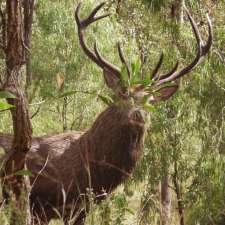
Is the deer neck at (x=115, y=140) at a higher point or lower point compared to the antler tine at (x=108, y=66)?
lower

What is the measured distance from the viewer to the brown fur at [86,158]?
7902 millimetres

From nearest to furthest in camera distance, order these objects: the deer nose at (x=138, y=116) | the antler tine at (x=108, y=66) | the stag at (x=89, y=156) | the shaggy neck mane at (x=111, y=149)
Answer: the deer nose at (x=138, y=116) → the stag at (x=89, y=156) → the shaggy neck mane at (x=111, y=149) → the antler tine at (x=108, y=66)

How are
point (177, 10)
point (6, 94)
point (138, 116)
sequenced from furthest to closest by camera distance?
point (177, 10) < point (138, 116) < point (6, 94)

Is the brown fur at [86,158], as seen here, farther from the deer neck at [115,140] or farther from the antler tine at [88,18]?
the antler tine at [88,18]

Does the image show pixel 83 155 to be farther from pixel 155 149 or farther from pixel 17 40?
pixel 17 40

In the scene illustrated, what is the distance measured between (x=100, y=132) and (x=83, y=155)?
343 millimetres

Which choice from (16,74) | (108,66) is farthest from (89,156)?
(16,74)

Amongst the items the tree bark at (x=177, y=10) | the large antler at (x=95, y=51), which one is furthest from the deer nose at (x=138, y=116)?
the tree bark at (x=177, y=10)

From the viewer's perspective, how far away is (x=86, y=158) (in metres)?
8.15

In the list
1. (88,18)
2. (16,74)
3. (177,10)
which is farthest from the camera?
(177,10)

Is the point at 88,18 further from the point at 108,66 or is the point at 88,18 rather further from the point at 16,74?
the point at 16,74

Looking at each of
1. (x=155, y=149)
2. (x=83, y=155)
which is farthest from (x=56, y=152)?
(x=155, y=149)

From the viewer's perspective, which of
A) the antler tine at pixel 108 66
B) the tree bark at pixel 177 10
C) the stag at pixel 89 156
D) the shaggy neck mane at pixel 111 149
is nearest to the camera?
the stag at pixel 89 156

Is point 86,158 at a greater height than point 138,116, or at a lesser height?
lesser
